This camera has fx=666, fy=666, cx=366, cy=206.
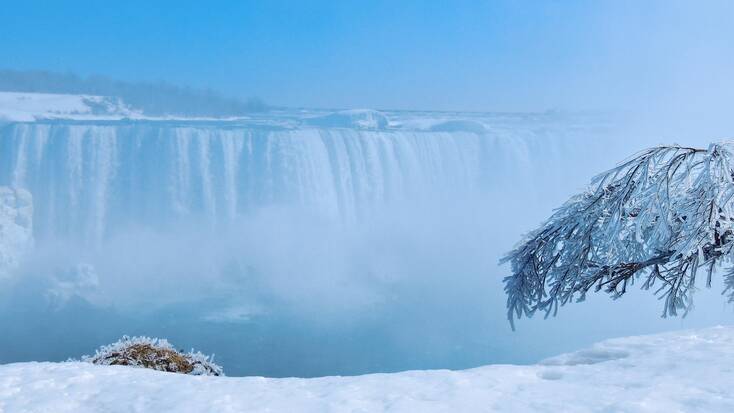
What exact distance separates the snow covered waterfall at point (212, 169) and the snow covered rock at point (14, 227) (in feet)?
1.38

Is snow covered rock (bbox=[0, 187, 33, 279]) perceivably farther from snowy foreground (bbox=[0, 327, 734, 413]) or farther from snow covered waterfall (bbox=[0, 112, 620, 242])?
snowy foreground (bbox=[0, 327, 734, 413])

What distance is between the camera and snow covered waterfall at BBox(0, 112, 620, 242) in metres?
25.5

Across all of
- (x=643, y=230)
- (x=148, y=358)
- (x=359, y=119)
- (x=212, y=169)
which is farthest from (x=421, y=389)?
(x=359, y=119)

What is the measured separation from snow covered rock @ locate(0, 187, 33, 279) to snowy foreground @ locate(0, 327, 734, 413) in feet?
77.6

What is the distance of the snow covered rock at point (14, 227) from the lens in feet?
82.8

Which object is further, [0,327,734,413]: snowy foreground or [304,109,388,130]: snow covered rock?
[304,109,388,130]: snow covered rock

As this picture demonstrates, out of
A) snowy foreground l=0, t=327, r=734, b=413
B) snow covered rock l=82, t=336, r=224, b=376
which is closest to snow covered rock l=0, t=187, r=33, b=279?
snow covered rock l=82, t=336, r=224, b=376

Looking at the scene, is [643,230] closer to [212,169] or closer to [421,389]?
[421,389]

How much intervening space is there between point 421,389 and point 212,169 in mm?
24642

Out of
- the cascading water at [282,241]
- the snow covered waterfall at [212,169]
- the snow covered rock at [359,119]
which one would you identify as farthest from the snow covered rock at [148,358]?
the snow covered rock at [359,119]

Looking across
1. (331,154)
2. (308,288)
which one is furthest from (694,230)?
(331,154)

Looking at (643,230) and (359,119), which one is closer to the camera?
(643,230)

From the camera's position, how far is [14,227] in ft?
84.7

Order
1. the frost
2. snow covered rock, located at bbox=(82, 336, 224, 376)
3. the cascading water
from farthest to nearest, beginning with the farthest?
the cascading water < snow covered rock, located at bbox=(82, 336, 224, 376) < the frost
